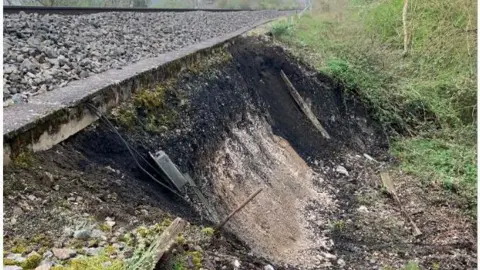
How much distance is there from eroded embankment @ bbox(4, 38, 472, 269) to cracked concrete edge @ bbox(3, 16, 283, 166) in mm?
102

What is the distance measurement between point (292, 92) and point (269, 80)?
0.56m

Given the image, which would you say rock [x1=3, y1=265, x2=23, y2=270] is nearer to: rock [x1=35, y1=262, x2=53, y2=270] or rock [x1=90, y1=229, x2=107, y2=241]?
rock [x1=35, y1=262, x2=53, y2=270]

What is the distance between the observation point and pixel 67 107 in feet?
12.7

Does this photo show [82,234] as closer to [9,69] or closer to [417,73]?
[9,69]

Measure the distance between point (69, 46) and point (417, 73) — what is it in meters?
7.29

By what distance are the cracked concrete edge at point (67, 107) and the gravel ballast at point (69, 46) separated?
0.26 meters

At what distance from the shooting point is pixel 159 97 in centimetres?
544

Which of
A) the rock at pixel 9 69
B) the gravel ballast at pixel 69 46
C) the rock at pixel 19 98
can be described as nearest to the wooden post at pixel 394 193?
the gravel ballast at pixel 69 46

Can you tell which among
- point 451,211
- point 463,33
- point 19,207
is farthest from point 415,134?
point 19,207

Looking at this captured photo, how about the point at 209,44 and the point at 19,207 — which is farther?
the point at 209,44

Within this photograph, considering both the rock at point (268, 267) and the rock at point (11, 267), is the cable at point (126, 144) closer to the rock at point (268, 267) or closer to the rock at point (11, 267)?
the rock at point (268, 267)

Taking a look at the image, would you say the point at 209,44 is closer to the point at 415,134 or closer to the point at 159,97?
the point at 159,97

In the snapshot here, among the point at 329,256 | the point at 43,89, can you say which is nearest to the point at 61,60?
the point at 43,89

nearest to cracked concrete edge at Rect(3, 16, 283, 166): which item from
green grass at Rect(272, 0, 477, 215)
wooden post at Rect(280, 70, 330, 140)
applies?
wooden post at Rect(280, 70, 330, 140)
